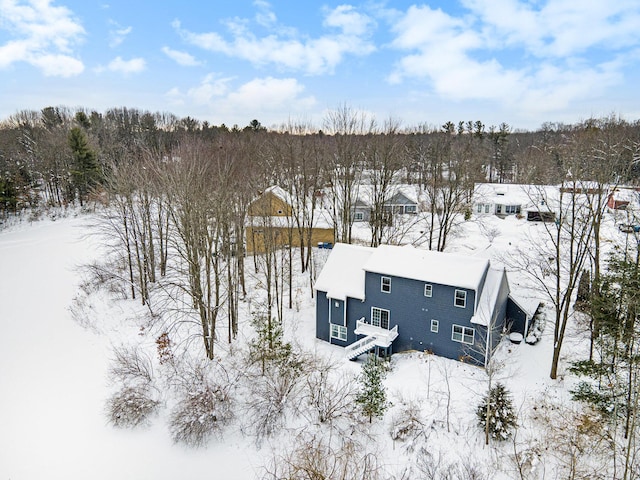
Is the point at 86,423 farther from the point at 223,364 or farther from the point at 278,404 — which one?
the point at 278,404

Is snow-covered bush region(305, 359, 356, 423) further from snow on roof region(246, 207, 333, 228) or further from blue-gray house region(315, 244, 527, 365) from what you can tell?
snow on roof region(246, 207, 333, 228)

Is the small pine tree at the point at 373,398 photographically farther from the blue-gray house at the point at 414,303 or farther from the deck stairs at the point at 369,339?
the blue-gray house at the point at 414,303

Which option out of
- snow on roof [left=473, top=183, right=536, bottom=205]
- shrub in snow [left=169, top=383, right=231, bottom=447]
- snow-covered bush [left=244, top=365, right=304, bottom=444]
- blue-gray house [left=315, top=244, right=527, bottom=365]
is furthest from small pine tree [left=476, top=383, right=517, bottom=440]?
snow on roof [left=473, top=183, right=536, bottom=205]

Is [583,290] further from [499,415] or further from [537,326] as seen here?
[499,415]

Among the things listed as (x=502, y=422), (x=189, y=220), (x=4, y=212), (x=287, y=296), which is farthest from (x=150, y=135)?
(x=502, y=422)

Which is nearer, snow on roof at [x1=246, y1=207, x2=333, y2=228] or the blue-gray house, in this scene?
the blue-gray house
